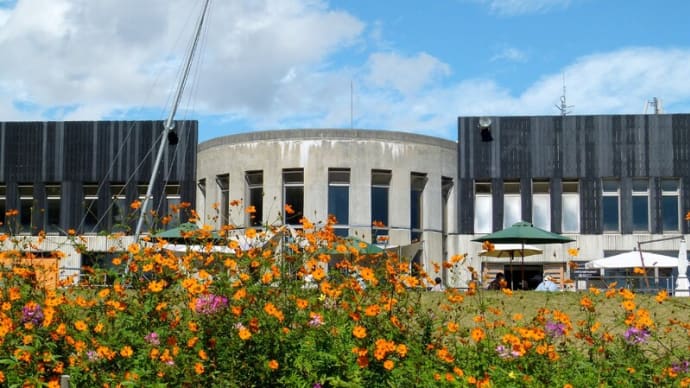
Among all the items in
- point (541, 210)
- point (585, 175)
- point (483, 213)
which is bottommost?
point (483, 213)

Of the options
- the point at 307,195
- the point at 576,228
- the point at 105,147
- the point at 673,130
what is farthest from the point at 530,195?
the point at 105,147

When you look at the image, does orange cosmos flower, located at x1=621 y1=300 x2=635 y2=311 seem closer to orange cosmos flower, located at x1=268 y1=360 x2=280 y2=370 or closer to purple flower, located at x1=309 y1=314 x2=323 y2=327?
purple flower, located at x1=309 y1=314 x2=323 y2=327

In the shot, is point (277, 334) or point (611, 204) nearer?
point (277, 334)

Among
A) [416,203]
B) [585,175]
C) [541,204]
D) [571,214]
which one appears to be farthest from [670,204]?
[416,203]

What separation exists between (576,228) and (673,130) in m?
5.54

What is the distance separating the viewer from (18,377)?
28.2ft

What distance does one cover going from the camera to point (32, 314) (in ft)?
29.0

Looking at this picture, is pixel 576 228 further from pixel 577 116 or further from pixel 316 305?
pixel 316 305

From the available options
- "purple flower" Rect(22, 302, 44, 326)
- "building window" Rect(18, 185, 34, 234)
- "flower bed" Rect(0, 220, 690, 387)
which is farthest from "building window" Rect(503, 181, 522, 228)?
"purple flower" Rect(22, 302, 44, 326)

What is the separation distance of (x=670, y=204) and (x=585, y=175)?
12.0 ft

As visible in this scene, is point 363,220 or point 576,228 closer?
point 363,220

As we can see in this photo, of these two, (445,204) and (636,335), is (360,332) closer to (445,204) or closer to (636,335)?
(636,335)

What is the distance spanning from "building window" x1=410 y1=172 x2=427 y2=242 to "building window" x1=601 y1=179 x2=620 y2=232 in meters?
7.57

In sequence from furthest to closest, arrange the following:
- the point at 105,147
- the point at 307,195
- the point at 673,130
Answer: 1. the point at 105,147
2. the point at 673,130
3. the point at 307,195
